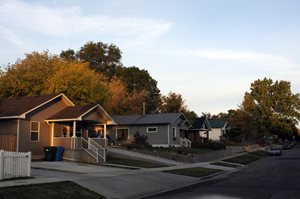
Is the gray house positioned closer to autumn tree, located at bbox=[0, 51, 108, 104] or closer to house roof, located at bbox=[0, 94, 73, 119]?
autumn tree, located at bbox=[0, 51, 108, 104]

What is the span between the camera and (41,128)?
102 ft

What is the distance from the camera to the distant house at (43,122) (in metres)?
29.0

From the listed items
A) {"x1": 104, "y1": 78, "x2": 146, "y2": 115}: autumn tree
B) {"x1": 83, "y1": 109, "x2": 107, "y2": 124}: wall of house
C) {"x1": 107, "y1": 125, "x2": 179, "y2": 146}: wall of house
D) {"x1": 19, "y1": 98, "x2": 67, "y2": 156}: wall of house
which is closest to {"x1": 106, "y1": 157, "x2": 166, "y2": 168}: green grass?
{"x1": 83, "y1": 109, "x2": 107, "y2": 124}: wall of house

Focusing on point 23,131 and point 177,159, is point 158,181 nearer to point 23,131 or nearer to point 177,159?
point 23,131

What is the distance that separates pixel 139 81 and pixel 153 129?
46.4 meters

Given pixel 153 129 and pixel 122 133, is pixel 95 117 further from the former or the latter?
pixel 122 133

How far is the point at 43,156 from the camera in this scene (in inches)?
1200

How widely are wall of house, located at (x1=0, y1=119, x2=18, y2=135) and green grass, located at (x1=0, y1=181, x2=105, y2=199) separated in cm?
1267

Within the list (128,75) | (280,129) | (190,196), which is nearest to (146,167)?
(190,196)

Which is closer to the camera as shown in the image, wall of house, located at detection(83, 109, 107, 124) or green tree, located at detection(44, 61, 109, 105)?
wall of house, located at detection(83, 109, 107, 124)

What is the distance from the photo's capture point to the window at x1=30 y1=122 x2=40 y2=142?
30.1 m

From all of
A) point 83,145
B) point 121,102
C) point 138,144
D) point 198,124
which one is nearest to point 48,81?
point 138,144

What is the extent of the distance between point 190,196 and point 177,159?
67.7ft

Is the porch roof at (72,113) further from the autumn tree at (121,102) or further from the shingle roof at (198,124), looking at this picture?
the autumn tree at (121,102)
